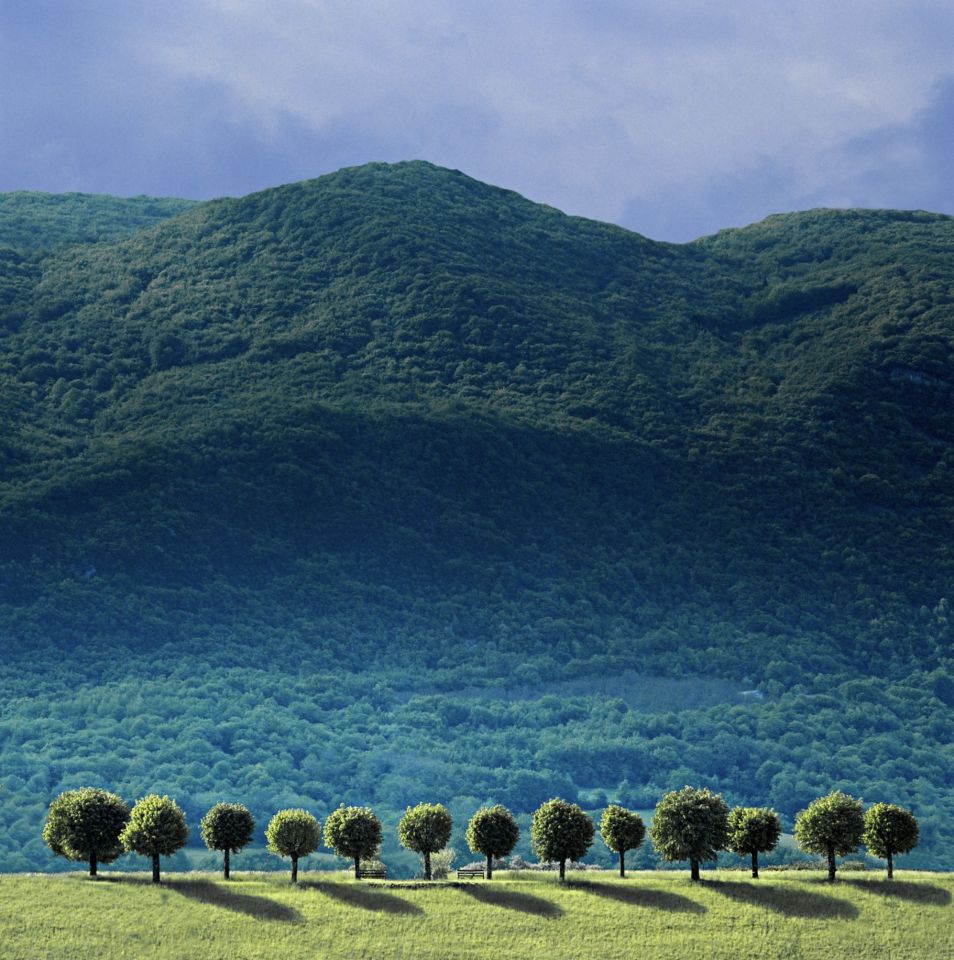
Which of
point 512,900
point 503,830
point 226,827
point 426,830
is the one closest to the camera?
point 512,900

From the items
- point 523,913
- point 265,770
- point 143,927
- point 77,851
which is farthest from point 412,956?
point 265,770

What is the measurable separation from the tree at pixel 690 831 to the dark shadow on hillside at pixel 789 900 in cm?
180

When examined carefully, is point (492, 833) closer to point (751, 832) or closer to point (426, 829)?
point (426, 829)

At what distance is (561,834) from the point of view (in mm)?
89750

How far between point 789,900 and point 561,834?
12.0 m

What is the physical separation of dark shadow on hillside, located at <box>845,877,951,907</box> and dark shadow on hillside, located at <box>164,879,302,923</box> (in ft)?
92.5

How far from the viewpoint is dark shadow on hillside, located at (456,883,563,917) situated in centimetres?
8481

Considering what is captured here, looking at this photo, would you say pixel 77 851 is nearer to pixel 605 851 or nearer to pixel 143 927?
pixel 143 927

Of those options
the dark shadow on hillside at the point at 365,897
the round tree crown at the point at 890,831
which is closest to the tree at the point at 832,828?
the round tree crown at the point at 890,831

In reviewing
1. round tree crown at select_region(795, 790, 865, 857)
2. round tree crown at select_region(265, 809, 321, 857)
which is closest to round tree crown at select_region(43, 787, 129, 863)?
round tree crown at select_region(265, 809, 321, 857)

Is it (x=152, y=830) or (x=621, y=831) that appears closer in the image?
(x=152, y=830)

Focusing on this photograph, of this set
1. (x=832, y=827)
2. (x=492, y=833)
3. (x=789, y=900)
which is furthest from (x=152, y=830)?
(x=832, y=827)

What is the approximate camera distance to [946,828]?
196 metres

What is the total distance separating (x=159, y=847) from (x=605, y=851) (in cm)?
8082
